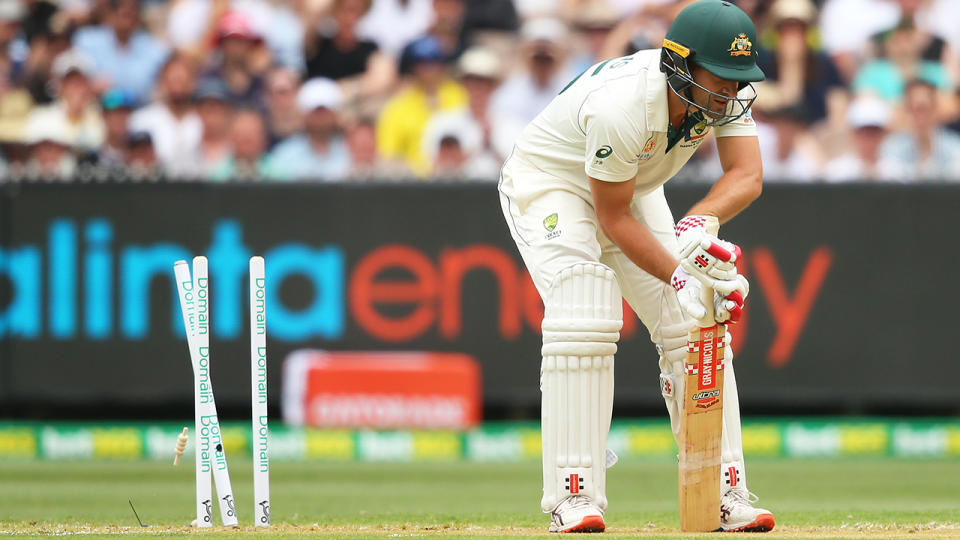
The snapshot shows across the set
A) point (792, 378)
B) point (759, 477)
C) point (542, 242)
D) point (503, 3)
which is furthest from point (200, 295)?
point (503, 3)

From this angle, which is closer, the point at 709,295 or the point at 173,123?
the point at 709,295

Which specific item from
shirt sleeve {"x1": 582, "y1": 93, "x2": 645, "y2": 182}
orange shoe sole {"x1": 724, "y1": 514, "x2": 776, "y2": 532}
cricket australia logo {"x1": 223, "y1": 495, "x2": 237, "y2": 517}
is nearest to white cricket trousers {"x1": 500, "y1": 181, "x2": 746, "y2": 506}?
orange shoe sole {"x1": 724, "y1": 514, "x2": 776, "y2": 532}

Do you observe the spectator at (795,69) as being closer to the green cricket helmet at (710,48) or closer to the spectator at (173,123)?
the spectator at (173,123)

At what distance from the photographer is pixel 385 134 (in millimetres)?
9453

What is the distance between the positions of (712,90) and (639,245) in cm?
49

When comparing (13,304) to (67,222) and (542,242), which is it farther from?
(542,242)

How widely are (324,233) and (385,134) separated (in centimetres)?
116

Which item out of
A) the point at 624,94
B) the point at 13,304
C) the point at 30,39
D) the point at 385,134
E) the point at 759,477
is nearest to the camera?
the point at 624,94

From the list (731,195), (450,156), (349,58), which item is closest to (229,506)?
(731,195)

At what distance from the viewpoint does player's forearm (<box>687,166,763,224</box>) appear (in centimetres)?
453

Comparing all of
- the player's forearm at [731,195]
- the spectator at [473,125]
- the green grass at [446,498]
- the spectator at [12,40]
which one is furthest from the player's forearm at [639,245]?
the spectator at [12,40]

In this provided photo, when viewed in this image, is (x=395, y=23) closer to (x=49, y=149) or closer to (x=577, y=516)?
(x=49, y=149)

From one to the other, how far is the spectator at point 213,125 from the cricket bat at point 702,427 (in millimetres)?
5289

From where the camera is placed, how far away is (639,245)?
449cm
